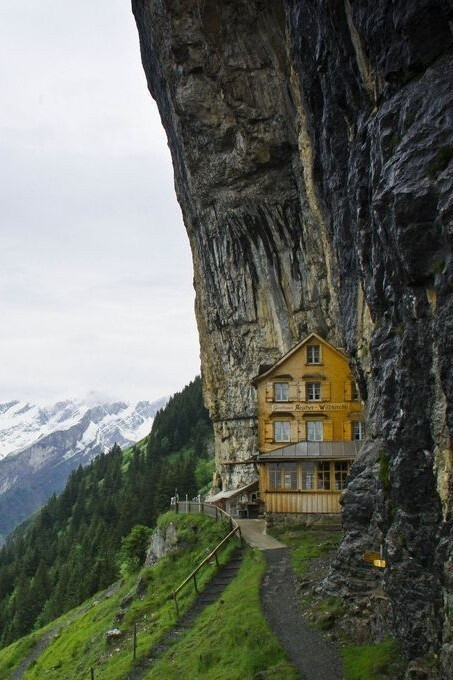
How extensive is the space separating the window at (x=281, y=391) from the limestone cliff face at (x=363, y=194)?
286 inches

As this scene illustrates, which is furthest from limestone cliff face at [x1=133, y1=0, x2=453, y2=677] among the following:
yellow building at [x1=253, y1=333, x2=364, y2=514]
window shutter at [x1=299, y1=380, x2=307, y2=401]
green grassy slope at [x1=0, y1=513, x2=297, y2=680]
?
window shutter at [x1=299, y1=380, x2=307, y2=401]

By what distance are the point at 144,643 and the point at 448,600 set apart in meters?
17.3

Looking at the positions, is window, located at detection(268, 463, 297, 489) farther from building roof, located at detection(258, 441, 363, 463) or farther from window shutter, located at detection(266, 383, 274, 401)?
window shutter, located at detection(266, 383, 274, 401)

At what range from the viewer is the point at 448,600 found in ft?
40.8

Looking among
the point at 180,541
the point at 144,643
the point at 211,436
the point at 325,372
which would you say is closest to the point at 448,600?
the point at 144,643

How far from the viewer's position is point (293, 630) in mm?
20812

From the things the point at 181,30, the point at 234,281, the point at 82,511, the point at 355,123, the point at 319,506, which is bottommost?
the point at 82,511

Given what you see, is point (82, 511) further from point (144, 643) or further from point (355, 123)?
point (355, 123)

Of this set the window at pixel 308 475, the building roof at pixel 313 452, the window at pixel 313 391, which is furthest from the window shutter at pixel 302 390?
the window at pixel 308 475

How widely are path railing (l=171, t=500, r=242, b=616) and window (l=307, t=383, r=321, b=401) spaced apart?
10.4 meters

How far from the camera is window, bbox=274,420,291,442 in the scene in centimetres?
4300

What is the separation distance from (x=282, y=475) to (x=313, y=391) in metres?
9.13

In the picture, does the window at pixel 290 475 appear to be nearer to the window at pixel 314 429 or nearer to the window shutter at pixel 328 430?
the window at pixel 314 429

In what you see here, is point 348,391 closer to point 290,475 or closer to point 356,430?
point 356,430
